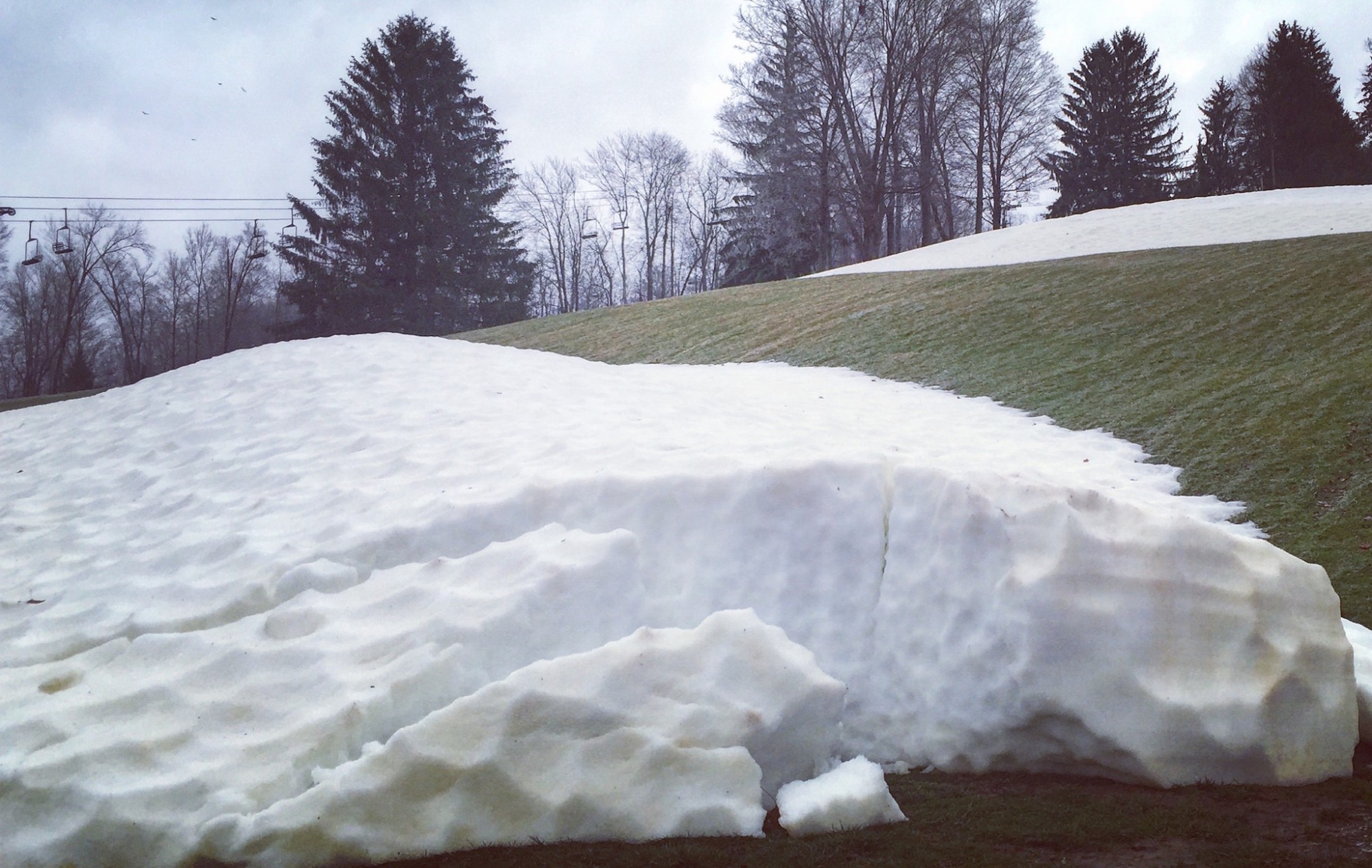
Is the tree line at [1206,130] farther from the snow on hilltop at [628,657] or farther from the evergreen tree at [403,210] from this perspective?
the snow on hilltop at [628,657]

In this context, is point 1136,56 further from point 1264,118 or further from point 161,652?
point 161,652

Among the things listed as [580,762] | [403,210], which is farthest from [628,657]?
[403,210]

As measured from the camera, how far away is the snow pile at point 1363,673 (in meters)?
2.77

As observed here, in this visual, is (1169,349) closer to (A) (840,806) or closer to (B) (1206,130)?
(A) (840,806)

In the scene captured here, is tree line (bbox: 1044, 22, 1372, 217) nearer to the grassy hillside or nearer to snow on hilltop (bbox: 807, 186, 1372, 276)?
snow on hilltop (bbox: 807, 186, 1372, 276)

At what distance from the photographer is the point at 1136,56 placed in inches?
1377

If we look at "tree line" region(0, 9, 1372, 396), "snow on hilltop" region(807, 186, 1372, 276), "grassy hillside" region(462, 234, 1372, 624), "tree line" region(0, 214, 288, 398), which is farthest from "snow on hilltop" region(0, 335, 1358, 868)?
"tree line" region(0, 214, 288, 398)

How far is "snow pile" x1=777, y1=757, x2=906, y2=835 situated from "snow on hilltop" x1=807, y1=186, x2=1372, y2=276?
14.3 meters

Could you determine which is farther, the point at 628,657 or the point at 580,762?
the point at 628,657

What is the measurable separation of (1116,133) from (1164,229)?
22.5 meters

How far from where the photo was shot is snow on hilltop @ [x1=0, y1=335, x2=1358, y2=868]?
2.53 m

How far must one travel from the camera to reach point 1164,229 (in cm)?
1593

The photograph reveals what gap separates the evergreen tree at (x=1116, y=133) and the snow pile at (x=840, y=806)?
3726cm

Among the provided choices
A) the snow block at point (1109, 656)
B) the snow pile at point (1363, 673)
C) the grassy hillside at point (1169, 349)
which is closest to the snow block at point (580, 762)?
the snow block at point (1109, 656)
